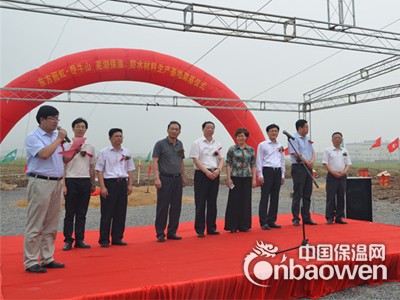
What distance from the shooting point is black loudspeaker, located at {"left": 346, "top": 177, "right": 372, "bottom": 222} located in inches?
171

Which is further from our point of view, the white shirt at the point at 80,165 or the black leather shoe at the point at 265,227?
the black leather shoe at the point at 265,227

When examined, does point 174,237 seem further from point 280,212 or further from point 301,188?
point 280,212

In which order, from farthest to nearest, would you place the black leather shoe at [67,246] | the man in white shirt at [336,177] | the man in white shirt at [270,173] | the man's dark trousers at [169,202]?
the man in white shirt at [336,177] → the man in white shirt at [270,173] → the man's dark trousers at [169,202] → the black leather shoe at [67,246]

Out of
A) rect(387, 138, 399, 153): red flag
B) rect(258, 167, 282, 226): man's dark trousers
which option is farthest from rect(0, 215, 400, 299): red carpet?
rect(387, 138, 399, 153): red flag

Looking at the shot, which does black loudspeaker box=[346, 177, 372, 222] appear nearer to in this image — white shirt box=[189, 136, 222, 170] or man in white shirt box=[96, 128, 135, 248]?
white shirt box=[189, 136, 222, 170]

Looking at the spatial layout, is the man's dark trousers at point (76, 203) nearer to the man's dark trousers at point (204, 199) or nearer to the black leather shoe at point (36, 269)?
the black leather shoe at point (36, 269)

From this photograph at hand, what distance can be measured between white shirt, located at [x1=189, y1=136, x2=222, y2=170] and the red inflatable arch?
4.25 meters

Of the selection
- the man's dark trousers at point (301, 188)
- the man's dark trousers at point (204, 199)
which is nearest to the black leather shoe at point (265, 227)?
the man's dark trousers at point (301, 188)

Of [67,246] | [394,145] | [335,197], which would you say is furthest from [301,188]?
[394,145]

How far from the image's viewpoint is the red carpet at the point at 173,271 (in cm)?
176

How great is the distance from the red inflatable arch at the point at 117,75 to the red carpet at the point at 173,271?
4291 millimetres

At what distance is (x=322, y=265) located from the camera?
7.06 ft

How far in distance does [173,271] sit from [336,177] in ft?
8.93

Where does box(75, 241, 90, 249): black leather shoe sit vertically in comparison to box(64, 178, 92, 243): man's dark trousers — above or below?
below
